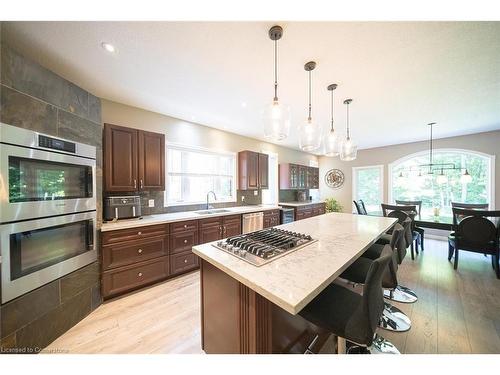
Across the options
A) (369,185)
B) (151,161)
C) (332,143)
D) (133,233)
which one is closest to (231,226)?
(133,233)

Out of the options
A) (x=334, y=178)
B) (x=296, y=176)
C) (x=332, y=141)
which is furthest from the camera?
(x=334, y=178)

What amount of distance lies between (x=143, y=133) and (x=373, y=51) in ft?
9.47

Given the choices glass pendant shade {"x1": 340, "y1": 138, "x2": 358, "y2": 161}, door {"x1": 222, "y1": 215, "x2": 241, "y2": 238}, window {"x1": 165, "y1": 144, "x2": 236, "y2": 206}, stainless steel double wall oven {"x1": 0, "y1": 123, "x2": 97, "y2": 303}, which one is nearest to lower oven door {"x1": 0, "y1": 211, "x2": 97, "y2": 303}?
stainless steel double wall oven {"x1": 0, "y1": 123, "x2": 97, "y2": 303}

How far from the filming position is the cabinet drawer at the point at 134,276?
6.72 feet

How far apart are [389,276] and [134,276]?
2.73 m

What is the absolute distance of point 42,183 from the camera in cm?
151

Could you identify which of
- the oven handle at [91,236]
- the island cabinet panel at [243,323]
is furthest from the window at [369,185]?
the oven handle at [91,236]

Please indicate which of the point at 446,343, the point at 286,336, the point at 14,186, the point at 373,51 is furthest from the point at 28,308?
the point at 373,51

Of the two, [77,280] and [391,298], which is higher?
[77,280]

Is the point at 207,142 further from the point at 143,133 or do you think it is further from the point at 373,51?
the point at 373,51

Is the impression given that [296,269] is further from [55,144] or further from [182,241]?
[55,144]

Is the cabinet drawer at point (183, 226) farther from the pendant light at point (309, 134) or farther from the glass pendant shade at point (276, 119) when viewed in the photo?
the pendant light at point (309, 134)

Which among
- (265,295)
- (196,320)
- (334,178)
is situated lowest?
(196,320)

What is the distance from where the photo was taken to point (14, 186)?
4.39ft
